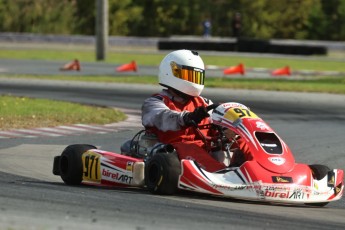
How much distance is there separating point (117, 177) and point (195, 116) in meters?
0.83

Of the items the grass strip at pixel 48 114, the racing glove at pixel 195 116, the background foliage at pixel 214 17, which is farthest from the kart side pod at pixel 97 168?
the background foliage at pixel 214 17

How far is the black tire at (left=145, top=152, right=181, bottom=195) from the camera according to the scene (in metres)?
8.09

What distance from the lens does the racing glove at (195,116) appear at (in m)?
8.50

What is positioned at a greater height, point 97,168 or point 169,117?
point 169,117

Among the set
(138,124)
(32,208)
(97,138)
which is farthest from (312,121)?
(32,208)

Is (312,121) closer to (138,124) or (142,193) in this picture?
(138,124)

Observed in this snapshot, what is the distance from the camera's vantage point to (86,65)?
31672 mm

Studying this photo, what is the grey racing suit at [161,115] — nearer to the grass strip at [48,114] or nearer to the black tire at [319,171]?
the black tire at [319,171]

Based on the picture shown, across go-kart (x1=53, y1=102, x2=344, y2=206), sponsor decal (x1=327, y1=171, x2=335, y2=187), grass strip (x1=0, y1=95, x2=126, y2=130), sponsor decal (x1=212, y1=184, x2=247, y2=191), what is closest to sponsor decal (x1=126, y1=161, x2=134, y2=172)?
go-kart (x1=53, y1=102, x2=344, y2=206)

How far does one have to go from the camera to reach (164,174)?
26.5 feet

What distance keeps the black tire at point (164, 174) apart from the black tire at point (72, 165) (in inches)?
35.4

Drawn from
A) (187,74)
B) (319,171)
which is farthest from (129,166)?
(319,171)

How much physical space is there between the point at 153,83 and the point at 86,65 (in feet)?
27.0

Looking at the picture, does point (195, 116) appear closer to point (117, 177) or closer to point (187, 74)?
point (187, 74)
